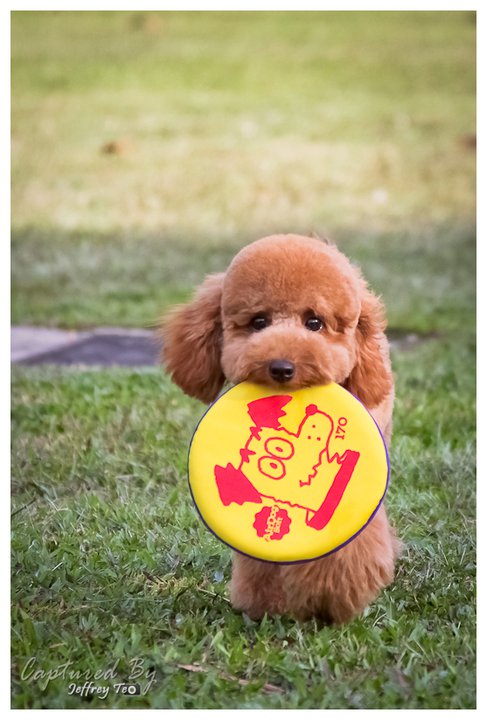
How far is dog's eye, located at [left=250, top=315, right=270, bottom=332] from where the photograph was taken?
265 cm

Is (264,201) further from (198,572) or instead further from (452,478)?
(198,572)

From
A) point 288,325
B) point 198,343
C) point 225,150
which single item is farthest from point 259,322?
point 225,150

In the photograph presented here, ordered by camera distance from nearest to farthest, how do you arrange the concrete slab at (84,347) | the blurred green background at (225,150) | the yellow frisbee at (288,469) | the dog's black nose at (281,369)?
1. the dog's black nose at (281,369)
2. the yellow frisbee at (288,469)
3. the concrete slab at (84,347)
4. the blurred green background at (225,150)

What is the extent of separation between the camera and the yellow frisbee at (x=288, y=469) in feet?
8.64

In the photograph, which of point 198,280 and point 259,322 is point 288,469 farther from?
point 198,280

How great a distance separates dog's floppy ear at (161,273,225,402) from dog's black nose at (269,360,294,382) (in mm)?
→ 352

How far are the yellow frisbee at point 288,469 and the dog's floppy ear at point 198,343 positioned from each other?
0.17 meters

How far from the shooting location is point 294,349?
8.30ft

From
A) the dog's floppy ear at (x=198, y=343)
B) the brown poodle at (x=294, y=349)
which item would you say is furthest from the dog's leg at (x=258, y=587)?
the dog's floppy ear at (x=198, y=343)

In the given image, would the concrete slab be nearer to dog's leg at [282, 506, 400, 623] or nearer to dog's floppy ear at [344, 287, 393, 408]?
dog's floppy ear at [344, 287, 393, 408]

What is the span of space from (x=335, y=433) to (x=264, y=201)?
275 inches

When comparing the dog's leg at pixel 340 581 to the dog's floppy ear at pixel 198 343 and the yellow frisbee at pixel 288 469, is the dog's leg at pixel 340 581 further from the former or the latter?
the dog's floppy ear at pixel 198 343

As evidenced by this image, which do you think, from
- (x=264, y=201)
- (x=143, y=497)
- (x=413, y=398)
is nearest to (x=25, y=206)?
(x=264, y=201)

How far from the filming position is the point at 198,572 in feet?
10.2
